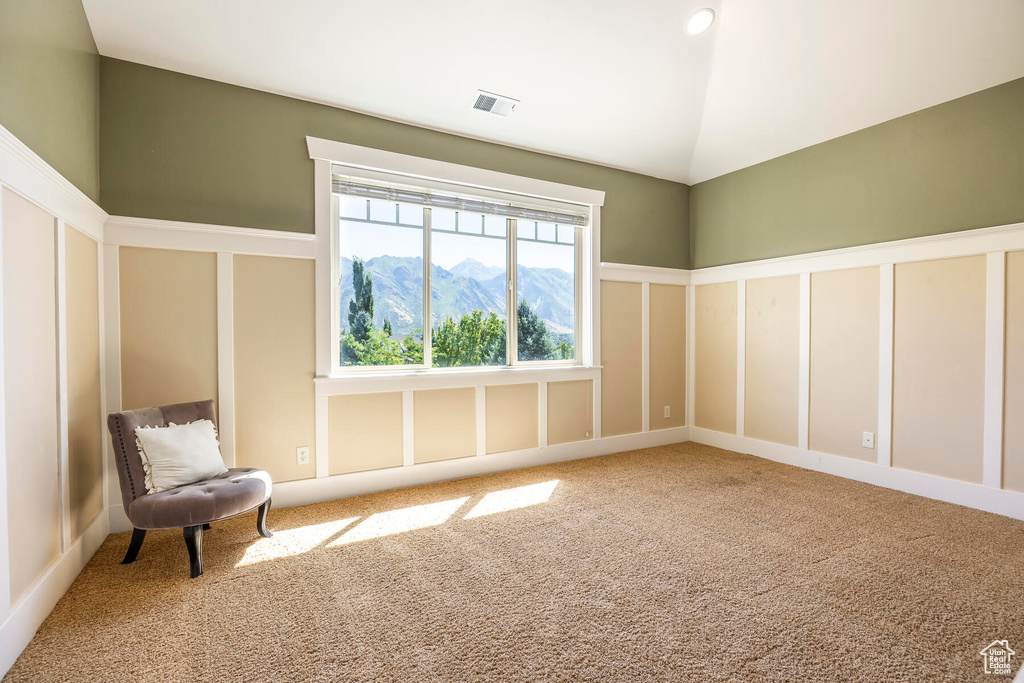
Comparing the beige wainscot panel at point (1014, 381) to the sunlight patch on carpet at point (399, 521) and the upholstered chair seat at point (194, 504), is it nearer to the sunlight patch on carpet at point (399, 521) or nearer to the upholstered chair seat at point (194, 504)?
the sunlight patch on carpet at point (399, 521)

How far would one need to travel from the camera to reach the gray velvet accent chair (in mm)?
2186

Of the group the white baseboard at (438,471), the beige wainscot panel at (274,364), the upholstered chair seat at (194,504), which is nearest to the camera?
the upholstered chair seat at (194,504)

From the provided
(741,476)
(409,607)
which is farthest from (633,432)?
(409,607)

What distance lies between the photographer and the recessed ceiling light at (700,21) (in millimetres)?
3037

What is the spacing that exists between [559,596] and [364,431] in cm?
194

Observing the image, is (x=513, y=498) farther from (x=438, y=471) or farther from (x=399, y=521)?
(x=399, y=521)

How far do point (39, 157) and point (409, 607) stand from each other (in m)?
2.40

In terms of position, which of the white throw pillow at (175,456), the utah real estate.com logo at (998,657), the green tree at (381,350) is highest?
the green tree at (381,350)

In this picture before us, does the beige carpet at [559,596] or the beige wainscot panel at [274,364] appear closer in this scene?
the beige carpet at [559,596]

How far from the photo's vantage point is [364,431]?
11.3 ft

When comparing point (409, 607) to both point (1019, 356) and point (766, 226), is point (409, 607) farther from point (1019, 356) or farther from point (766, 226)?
point (766, 226)

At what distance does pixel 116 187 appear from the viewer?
2.79 meters

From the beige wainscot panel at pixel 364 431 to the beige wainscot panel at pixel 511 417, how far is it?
0.80 meters

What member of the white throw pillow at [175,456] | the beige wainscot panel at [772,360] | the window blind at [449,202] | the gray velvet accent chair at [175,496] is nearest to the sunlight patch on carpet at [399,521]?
the gray velvet accent chair at [175,496]
